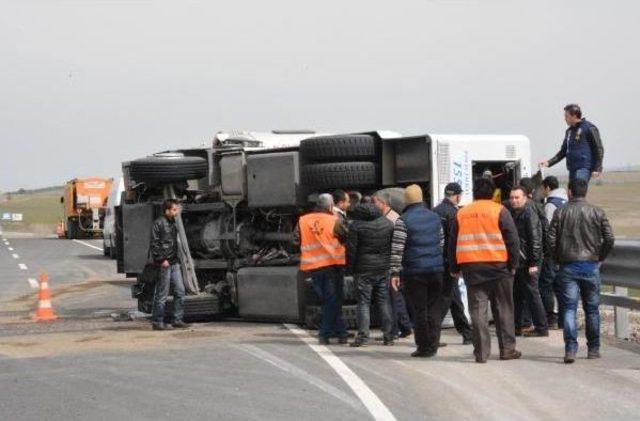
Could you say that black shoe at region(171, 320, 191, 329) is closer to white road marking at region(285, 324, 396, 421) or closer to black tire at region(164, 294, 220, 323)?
black tire at region(164, 294, 220, 323)

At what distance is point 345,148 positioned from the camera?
13547mm

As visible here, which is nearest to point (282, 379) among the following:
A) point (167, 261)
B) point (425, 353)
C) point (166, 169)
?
point (425, 353)

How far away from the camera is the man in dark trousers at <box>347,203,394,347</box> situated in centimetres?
1170

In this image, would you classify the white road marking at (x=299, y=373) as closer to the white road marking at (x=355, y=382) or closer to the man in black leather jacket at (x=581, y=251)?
the white road marking at (x=355, y=382)

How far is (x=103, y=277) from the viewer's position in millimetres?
26750

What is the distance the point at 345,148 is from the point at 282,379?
16.3ft

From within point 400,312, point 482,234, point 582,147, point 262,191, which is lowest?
point 400,312

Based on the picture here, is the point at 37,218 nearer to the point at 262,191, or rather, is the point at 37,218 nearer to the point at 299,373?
the point at 262,191

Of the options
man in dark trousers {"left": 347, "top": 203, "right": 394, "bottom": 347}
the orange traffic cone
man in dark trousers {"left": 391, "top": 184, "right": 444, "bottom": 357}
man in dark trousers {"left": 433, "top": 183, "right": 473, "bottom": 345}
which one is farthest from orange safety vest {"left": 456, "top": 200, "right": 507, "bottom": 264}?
the orange traffic cone

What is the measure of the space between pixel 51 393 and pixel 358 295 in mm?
4165

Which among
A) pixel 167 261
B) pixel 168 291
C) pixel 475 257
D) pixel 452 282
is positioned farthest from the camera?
pixel 168 291

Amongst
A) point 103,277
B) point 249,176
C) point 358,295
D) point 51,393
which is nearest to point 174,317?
point 249,176

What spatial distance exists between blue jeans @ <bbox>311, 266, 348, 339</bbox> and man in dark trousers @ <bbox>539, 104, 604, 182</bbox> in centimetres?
312

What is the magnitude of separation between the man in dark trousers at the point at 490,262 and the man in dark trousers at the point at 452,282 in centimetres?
85
